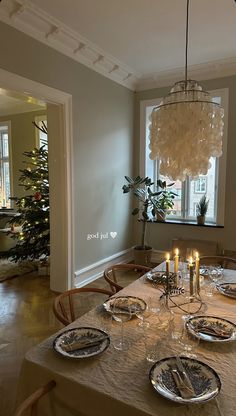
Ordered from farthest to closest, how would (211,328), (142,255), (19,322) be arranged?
(142,255) → (19,322) → (211,328)

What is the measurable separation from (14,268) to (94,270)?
54.8 inches

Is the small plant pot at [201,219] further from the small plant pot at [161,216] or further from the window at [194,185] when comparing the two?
the small plant pot at [161,216]

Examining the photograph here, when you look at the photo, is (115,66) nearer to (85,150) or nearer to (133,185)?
(85,150)

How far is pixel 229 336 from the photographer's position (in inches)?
53.3

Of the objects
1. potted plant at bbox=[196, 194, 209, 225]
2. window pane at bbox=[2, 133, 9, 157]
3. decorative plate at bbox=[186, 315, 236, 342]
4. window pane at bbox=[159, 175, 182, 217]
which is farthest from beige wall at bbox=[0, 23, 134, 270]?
window pane at bbox=[2, 133, 9, 157]

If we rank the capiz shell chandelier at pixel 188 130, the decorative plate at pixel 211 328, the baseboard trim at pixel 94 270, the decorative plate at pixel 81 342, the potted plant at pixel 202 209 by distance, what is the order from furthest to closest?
the potted plant at pixel 202 209 < the baseboard trim at pixel 94 270 < the capiz shell chandelier at pixel 188 130 < the decorative plate at pixel 211 328 < the decorative plate at pixel 81 342

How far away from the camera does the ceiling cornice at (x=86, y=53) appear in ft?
8.55

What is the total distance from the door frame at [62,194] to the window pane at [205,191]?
1.99 meters

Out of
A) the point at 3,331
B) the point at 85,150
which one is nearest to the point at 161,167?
the point at 85,150

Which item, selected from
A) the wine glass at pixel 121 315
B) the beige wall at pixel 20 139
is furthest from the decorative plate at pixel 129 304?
the beige wall at pixel 20 139

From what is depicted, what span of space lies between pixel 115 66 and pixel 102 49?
462mm

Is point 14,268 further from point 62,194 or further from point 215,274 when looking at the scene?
point 215,274

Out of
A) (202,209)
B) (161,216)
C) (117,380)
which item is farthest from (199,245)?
(117,380)

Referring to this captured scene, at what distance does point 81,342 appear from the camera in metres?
1.29
